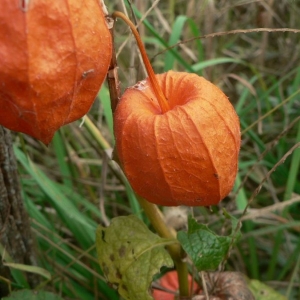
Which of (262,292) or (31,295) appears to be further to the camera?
(262,292)

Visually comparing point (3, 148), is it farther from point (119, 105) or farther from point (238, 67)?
point (238, 67)

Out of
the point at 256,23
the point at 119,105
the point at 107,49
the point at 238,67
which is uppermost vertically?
the point at 107,49

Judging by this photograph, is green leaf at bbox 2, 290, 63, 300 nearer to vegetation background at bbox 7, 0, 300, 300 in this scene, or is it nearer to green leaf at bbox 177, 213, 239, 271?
vegetation background at bbox 7, 0, 300, 300

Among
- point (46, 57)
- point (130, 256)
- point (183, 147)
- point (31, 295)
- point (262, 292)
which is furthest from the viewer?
point (262, 292)

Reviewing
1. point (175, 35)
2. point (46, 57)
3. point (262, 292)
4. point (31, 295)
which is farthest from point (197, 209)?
point (46, 57)

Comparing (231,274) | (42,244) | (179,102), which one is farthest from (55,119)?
(42,244)

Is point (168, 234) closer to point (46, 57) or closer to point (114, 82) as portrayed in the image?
point (114, 82)

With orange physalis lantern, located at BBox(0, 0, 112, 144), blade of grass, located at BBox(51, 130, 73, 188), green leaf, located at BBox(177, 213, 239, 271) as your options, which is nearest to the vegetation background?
blade of grass, located at BBox(51, 130, 73, 188)
